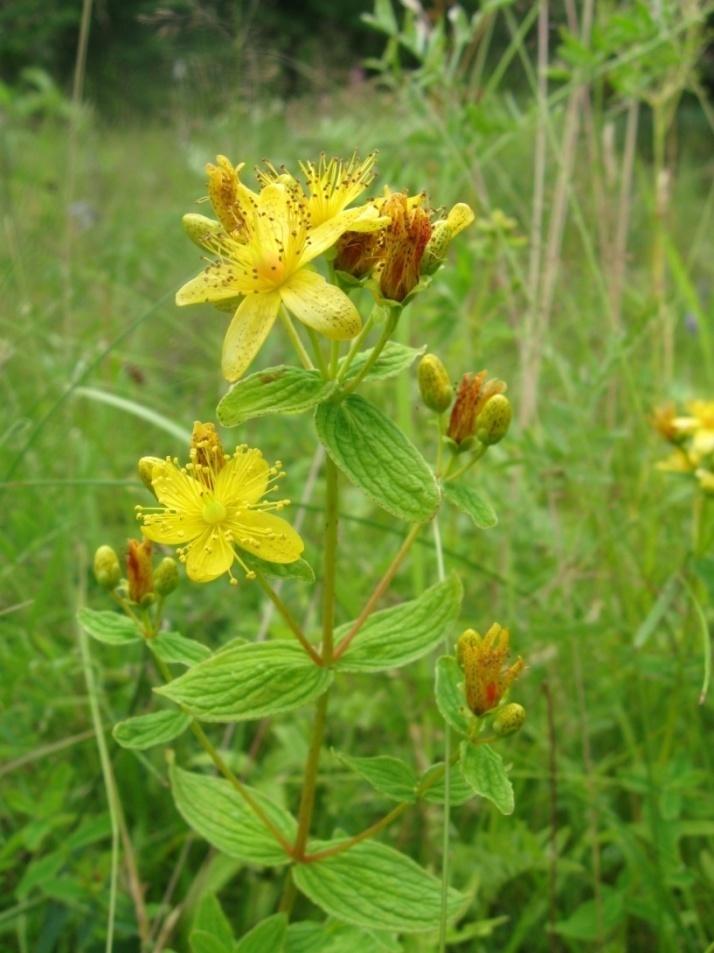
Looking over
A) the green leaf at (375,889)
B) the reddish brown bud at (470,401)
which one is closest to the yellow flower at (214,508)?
the reddish brown bud at (470,401)

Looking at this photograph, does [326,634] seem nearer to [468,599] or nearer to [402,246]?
[402,246]

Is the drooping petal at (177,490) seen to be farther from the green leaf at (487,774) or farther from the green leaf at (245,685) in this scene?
the green leaf at (487,774)

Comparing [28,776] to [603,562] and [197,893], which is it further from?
[603,562]

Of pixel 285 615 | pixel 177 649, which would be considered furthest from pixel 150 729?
pixel 285 615

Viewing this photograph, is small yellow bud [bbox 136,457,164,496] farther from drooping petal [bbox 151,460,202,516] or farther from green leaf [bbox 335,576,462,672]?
green leaf [bbox 335,576,462,672]

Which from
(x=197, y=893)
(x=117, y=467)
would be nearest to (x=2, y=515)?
(x=117, y=467)

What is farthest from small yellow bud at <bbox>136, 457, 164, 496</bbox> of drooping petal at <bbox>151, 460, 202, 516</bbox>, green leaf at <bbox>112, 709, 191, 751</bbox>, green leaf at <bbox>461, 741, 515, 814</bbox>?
green leaf at <bbox>461, 741, 515, 814</bbox>

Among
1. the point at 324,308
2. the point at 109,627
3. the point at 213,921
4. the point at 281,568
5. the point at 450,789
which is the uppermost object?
the point at 324,308
